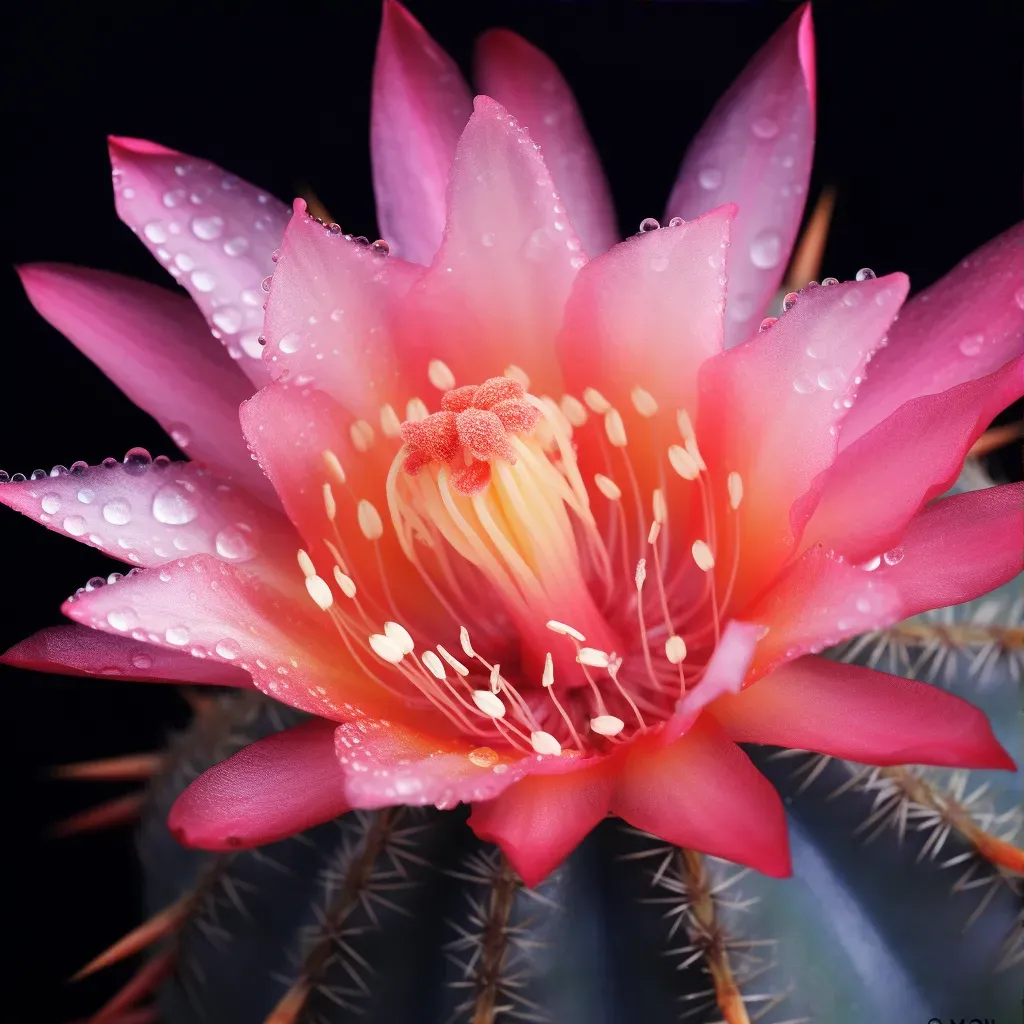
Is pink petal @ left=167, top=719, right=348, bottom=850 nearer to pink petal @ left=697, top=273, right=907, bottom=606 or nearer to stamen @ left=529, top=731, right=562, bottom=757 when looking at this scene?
stamen @ left=529, top=731, right=562, bottom=757

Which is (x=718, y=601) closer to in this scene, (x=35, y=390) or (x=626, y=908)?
(x=626, y=908)

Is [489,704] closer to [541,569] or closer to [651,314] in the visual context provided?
[541,569]

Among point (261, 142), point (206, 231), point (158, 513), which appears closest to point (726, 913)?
point (158, 513)

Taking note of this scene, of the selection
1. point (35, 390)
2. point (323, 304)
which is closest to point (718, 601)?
point (323, 304)

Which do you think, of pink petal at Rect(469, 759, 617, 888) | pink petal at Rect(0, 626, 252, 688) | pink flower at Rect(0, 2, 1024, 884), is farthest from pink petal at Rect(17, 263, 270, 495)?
pink petal at Rect(469, 759, 617, 888)

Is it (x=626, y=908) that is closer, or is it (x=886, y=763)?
(x=886, y=763)

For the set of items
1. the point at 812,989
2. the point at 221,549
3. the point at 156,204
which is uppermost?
the point at 156,204
